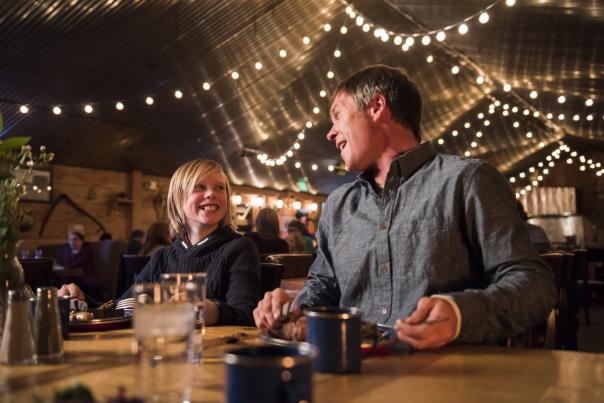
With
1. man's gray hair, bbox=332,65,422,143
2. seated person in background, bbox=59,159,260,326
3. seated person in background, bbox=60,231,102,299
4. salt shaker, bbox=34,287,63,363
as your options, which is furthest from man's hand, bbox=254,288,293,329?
seated person in background, bbox=60,231,102,299

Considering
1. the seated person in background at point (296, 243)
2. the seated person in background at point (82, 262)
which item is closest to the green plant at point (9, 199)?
the seated person in background at point (296, 243)

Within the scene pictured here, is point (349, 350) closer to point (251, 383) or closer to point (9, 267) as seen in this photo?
point (251, 383)

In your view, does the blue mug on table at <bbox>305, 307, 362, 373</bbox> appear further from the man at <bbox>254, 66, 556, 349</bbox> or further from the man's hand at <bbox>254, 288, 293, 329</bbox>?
the man's hand at <bbox>254, 288, 293, 329</bbox>

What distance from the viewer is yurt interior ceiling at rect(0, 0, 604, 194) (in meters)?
5.72

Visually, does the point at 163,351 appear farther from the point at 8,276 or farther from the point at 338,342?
the point at 8,276

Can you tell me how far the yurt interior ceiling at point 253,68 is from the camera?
5.72 meters

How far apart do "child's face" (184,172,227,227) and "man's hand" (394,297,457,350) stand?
1.38 metres

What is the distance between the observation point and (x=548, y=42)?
20.4 feet

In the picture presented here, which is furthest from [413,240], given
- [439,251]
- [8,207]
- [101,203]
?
[101,203]

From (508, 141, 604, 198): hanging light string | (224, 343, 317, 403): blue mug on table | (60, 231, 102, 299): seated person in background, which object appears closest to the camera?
(224, 343, 317, 403): blue mug on table

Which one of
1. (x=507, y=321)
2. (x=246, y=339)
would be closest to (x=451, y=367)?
(x=507, y=321)

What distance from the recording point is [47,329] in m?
1.15

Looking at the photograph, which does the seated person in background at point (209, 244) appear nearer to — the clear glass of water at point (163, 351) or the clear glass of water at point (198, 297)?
the clear glass of water at point (198, 297)

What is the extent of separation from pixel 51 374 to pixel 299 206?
13032mm
